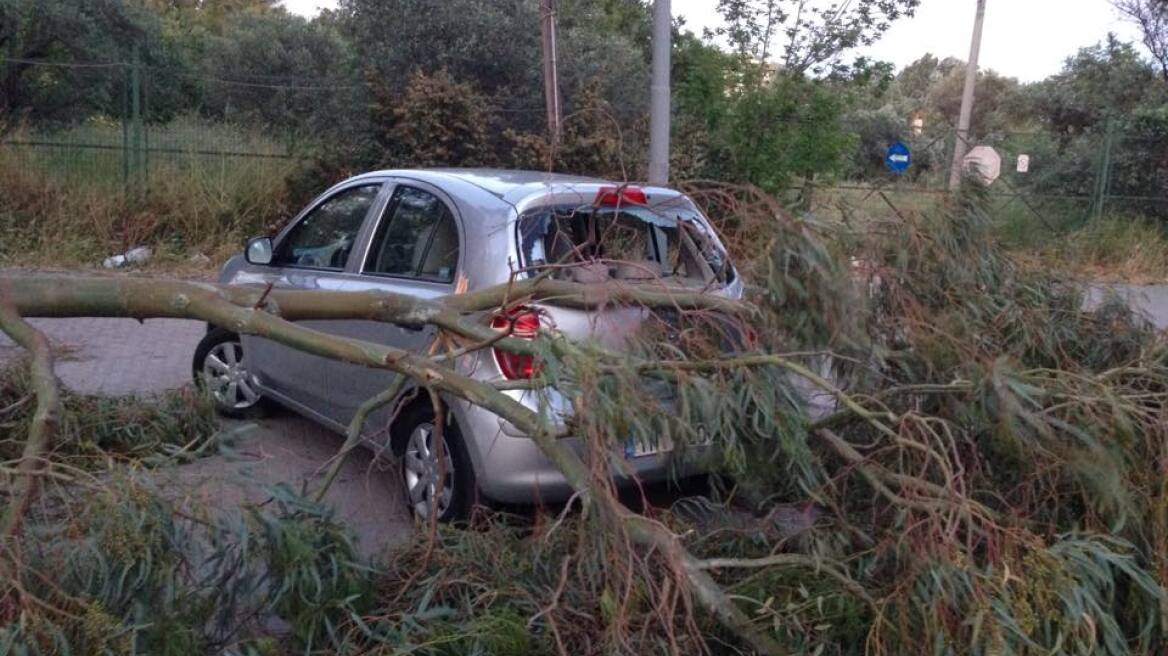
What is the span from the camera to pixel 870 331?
4.04 metres

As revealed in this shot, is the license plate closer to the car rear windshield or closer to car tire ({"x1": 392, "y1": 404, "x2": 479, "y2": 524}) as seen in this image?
the car rear windshield

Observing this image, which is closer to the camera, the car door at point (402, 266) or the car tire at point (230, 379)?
the car door at point (402, 266)

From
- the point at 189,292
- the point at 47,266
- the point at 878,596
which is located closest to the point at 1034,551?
the point at 878,596

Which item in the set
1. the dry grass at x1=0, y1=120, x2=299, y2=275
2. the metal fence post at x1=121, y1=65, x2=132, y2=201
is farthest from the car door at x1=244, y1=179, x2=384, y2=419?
the metal fence post at x1=121, y1=65, x2=132, y2=201

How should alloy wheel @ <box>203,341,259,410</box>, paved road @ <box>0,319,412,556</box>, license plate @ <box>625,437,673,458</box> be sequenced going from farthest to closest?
alloy wheel @ <box>203,341,259,410</box>
paved road @ <box>0,319,412,556</box>
license plate @ <box>625,437,673,458</box>

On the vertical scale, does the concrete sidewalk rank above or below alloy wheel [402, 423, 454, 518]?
below

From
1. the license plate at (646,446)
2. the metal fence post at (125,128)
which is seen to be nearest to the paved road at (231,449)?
the license plate at (646,446)

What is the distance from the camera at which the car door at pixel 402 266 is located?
17.4 ft

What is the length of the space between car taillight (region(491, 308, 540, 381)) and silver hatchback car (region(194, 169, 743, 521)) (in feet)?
0.04

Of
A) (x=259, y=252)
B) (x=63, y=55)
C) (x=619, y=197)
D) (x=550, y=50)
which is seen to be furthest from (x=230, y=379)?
(x=63, y=55)

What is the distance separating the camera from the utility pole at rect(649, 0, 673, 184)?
10906 mm

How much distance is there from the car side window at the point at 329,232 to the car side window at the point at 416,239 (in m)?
0.24

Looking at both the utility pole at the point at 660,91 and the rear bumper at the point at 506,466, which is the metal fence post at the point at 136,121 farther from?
the rear bumper at the point at 506,466

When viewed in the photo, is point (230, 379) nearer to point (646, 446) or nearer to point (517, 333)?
point (517, 333)
